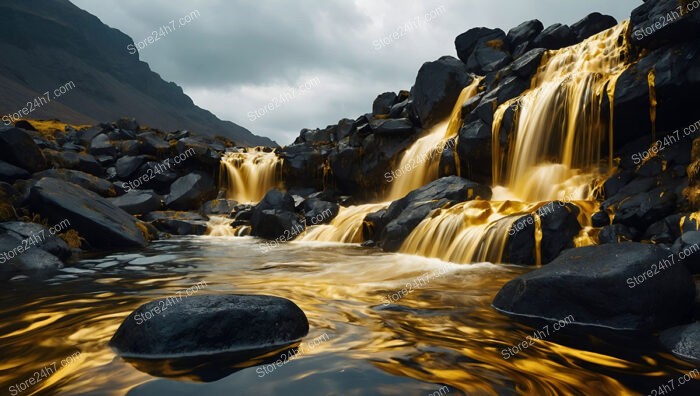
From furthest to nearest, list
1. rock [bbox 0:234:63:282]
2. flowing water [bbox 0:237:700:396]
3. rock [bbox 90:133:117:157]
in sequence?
→ rock [bbox 90:133:117:157] → rock [bbox 0:234:63:282] → flowing water [bbox 0:237:700:396]

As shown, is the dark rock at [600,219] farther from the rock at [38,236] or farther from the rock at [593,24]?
the rock at [593,24]

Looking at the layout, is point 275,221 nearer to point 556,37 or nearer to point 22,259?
point 22,259

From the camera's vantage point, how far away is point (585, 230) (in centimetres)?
950

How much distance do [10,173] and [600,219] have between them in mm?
19449

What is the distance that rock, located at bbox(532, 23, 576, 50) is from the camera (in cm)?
2122

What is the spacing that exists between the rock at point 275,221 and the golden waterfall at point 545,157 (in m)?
7.39

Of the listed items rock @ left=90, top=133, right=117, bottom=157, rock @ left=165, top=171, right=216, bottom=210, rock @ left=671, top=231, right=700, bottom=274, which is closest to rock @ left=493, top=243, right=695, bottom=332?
rock @ left=671, top=231, right=700, bottom=274

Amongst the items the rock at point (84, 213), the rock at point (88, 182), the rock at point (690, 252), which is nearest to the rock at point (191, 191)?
the rock at point (88, 182)

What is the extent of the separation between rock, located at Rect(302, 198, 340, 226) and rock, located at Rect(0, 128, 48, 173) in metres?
11.6

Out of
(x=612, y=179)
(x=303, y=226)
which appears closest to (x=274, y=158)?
(x=303, y=226)

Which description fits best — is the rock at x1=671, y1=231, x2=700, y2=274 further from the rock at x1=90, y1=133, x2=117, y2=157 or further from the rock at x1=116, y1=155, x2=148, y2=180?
the rock at x1=90, y1=133, x2=117, y2=157

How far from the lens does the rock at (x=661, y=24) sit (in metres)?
11.0

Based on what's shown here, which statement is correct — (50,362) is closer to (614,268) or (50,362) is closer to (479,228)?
(614,268)

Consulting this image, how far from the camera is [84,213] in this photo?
40.7 feet
